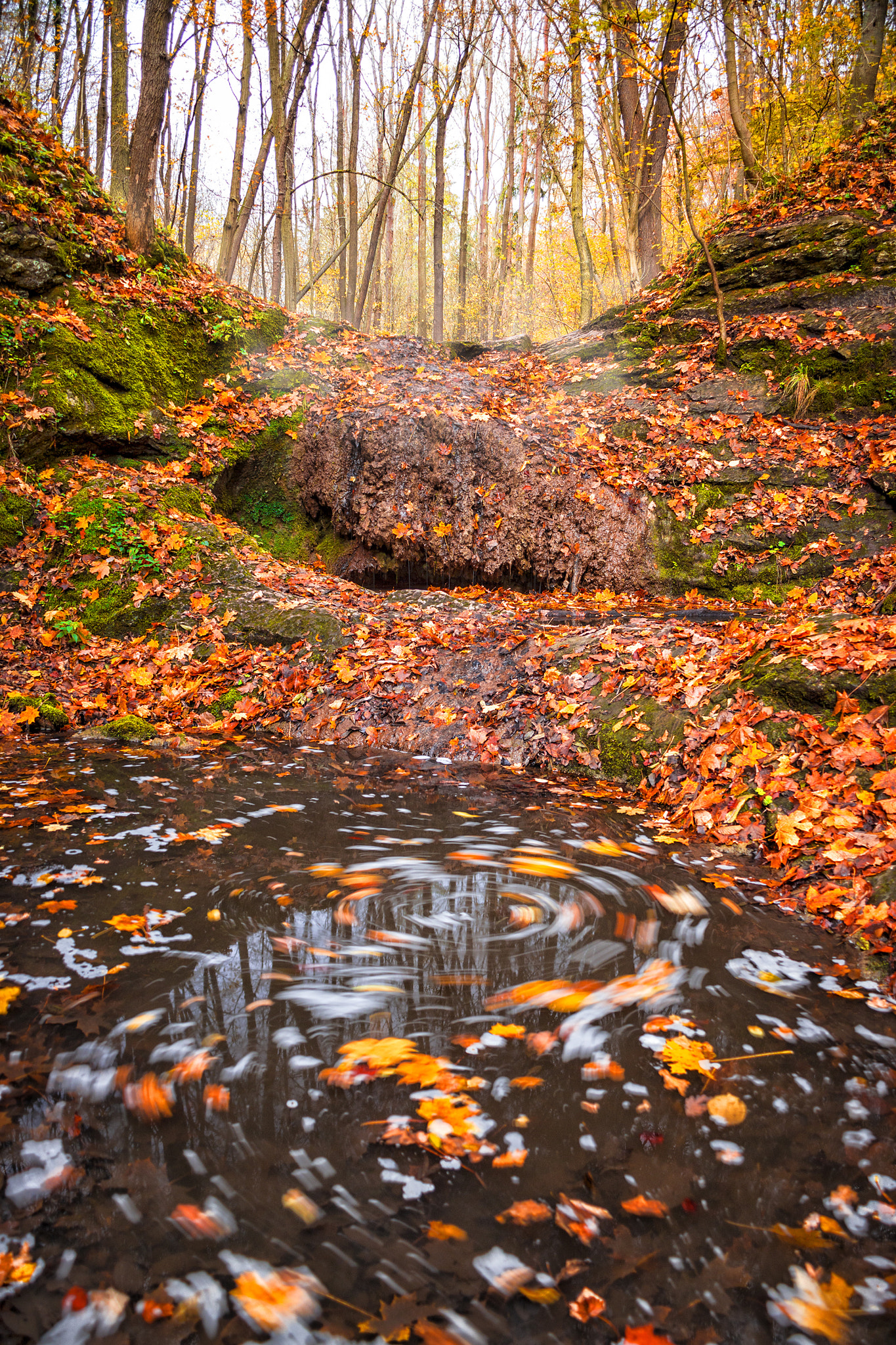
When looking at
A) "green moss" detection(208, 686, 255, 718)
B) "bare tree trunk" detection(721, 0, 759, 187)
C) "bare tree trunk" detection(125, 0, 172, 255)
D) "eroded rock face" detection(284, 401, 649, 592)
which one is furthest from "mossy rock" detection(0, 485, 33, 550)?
"bare tree trunk" detection(721, 0, 759, 187)

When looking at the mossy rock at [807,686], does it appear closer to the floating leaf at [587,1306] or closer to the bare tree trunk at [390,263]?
the floating leaf at [587,1306]

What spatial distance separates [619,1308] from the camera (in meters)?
1.54

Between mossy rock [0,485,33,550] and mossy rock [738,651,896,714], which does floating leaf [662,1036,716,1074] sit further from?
mossy rock [0,485,33,550]

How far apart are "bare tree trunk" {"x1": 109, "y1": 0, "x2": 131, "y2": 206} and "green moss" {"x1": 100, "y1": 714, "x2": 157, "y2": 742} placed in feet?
35.3

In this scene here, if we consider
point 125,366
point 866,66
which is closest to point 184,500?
point 125,366

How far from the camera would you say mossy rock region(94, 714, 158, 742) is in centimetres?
598

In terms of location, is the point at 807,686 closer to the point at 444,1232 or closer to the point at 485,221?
the point at 444,1232

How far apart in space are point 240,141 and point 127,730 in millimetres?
16065

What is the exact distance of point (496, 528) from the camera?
10273mm

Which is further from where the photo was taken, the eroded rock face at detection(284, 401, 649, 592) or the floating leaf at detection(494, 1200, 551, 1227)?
the eroded rock face at detection(284, 401, 649, 592)

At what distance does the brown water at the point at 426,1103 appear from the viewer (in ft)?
5.11

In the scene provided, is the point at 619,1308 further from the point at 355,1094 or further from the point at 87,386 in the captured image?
the point at 87,386

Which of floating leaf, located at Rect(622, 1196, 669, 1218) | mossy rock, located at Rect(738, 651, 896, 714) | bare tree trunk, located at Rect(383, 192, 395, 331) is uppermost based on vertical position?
bare tree trunk, located at Rect(383, 192, 395, 331)

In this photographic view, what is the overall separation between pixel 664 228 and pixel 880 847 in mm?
39785
